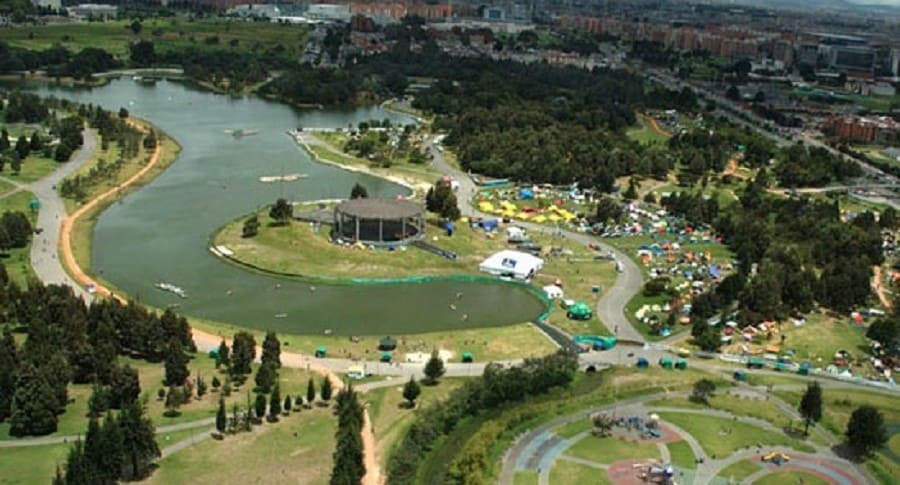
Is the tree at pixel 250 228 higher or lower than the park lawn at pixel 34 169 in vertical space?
lower

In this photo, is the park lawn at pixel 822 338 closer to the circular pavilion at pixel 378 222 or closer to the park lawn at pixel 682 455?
the park lawn at pixel 682 455

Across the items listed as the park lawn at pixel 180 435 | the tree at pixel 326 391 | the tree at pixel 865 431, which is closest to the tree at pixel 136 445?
the park lawn at pixel 180 435

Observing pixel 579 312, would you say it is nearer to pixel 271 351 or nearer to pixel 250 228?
pixel 271 351

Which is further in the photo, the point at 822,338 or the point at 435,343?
the point at 822,338

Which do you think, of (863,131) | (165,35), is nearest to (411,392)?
(863,131)

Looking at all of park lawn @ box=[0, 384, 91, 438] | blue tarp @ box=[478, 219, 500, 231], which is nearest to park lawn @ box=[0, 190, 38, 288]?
park lawn @ box=[0, 384, 91, 438]

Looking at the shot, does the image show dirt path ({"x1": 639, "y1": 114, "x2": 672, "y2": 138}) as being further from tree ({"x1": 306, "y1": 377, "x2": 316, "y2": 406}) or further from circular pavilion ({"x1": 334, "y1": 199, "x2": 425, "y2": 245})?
tree ({"x1": 306, "y1": 377, "x2": 316, "y2": 406})
